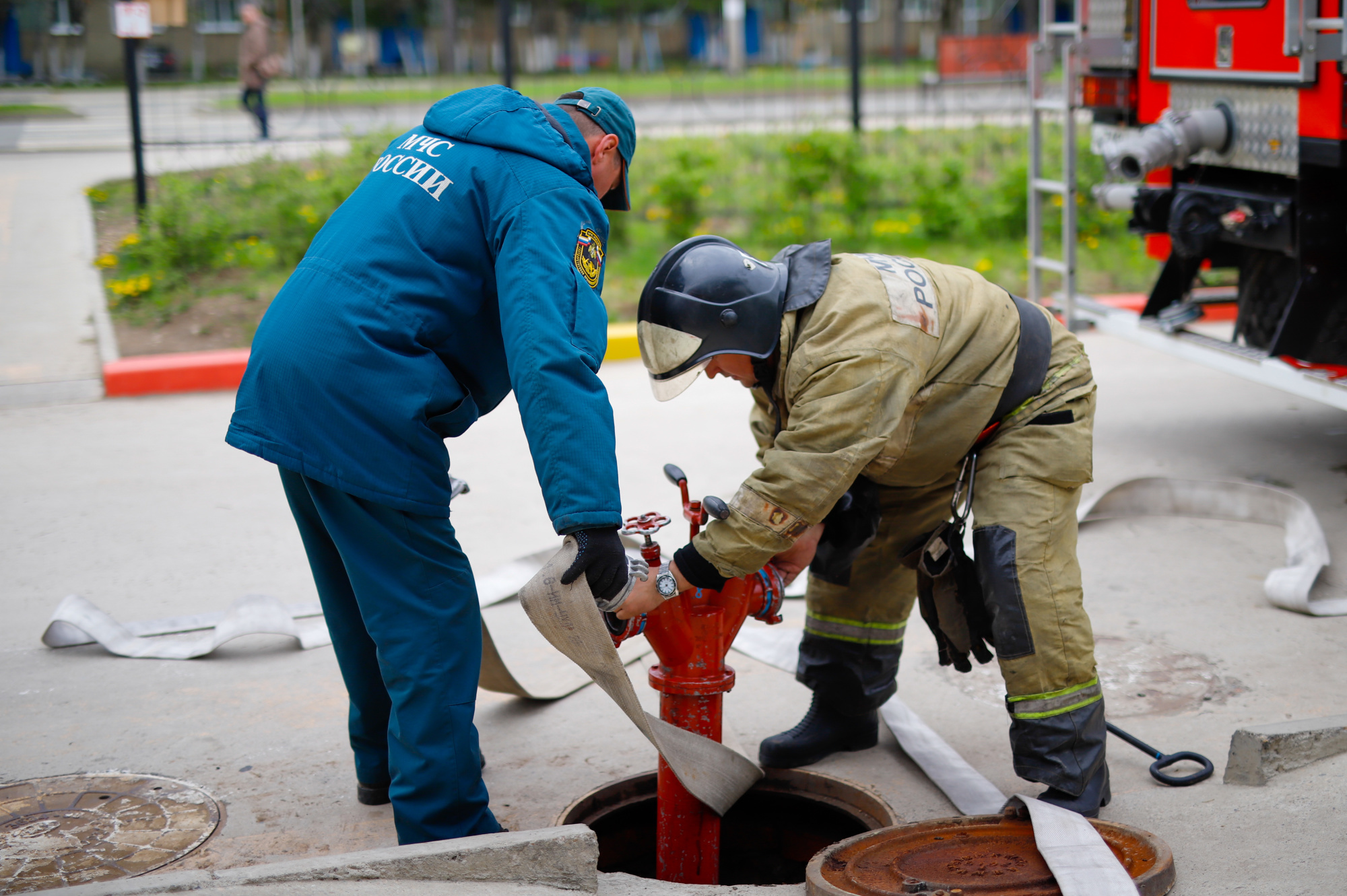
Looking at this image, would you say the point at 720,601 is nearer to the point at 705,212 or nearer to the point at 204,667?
the point at 204,667

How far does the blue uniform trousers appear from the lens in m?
2.52

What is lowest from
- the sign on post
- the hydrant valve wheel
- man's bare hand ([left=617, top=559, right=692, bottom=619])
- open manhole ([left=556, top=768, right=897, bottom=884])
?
open manhole ([left=556, top=768, right=897, bottom=884])

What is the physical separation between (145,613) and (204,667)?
20.1 inches

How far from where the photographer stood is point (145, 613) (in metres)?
4.11

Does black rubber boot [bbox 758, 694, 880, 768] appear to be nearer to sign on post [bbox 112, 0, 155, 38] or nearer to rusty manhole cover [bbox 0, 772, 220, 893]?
rusty manhole cover [bbox 0, 772, 220, 893]

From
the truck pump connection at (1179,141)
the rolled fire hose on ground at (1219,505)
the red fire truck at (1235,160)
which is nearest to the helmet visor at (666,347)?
the rolled fire hose on ground at (1219,505)

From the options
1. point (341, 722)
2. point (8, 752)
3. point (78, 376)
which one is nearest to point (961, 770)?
point (341, 722)

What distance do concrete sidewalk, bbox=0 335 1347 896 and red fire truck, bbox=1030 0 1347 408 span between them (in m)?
0.57

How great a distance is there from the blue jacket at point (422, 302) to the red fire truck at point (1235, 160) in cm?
318

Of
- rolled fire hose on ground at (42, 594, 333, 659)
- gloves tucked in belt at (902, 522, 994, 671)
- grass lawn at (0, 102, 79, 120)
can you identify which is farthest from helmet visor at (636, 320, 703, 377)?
grass lawn at (0, 102, 79, 120)

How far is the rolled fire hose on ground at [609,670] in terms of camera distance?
236 cm

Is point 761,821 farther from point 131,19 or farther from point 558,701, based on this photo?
point 131,19

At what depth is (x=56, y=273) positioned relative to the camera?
29.2 ft

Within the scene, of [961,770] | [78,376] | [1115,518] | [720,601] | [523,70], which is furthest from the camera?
[523,70]
